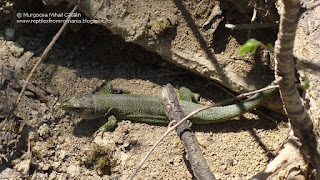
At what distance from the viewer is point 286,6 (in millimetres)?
2145

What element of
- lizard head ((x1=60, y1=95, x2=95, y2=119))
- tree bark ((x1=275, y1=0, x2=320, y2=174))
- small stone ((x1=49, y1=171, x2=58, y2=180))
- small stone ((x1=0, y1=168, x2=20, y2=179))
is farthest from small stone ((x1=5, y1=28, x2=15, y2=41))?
tree bark ((x1=275, y1=0, x2=320, y2=174))

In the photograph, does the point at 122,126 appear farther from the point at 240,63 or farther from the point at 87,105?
the point at 240,63

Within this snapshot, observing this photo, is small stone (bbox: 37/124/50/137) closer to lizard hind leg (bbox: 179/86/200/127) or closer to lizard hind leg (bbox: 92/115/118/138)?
lizard hind leg (bbox: 92/115/118/138)

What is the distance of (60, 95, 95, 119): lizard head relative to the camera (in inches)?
176

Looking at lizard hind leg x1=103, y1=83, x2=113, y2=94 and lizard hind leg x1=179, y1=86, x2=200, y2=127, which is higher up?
lizard hind leg x1=103, y1=83, x2=113, y2=94

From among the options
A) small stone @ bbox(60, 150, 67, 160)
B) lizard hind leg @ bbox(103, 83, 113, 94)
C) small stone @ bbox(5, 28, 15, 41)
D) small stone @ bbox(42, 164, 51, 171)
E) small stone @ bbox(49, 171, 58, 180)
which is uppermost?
small stone @ bbox(5, 28, 15, 41)

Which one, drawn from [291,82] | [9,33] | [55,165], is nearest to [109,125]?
[55,165]

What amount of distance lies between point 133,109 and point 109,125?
1.32 ft

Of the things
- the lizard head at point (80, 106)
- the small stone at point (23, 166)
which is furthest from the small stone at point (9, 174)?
the lizard head at point (80, 106)

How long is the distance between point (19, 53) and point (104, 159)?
1.91m

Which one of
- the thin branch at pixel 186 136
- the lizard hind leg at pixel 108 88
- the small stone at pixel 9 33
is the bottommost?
the thin branch at pixel 186 136

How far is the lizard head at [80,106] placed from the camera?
14.7ft

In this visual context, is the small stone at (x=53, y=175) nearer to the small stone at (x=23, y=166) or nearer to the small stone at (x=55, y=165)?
the small stone at (x=55, y=165)

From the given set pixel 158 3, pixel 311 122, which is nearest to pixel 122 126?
pixel 158 3
